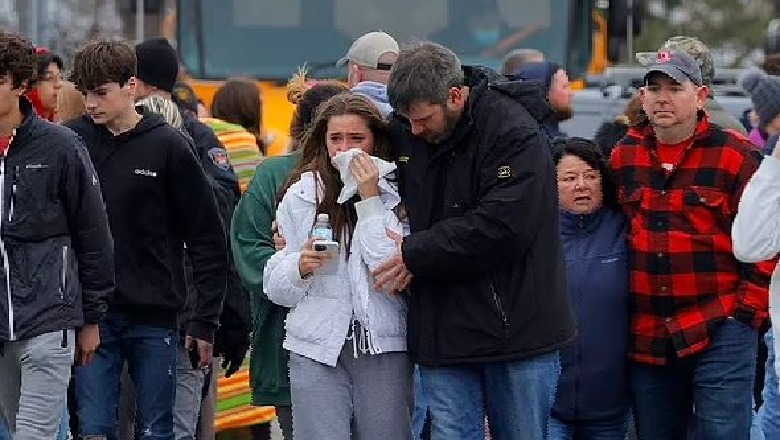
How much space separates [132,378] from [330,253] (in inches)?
60.5

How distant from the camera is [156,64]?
844 centimetres

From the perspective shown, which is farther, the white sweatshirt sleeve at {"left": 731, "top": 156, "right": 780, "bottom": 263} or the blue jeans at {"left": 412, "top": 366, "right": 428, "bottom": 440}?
the blue jeans at {"left": 412, "top": 366, "right": 428, "bottom": 440}

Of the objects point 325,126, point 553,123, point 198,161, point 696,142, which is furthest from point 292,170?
point 553,123

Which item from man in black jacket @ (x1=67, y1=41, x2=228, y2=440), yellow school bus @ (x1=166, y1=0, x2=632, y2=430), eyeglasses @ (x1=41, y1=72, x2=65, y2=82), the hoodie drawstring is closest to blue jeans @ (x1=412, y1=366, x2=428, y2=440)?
the hoodie drawstring

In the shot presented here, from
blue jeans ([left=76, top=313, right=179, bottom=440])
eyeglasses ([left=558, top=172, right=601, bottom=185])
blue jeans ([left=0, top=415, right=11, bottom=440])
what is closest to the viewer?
blue jeans ([left=0, top=415, right=11, bottom=440])

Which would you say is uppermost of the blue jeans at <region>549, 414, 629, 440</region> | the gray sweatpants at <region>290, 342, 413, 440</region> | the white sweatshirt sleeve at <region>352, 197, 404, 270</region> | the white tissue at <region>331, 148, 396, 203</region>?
the white tissue at <region>331, 148, 396, 203</region>

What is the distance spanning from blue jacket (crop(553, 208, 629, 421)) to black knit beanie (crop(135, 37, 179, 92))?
2.29 metres

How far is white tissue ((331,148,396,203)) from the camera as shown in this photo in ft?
20.4

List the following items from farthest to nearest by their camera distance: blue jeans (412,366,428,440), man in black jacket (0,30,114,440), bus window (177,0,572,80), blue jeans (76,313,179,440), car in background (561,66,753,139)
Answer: bus window (177,0,572,80) < car in background (561,66,753,139) < blue jeans (76,313,179,440) < blue jeans (412,366,428,440) < man in black jacket (0,30,114,440)

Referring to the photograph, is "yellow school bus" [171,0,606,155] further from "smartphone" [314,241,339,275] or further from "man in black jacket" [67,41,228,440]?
"smartphone" [314,241,339,275]

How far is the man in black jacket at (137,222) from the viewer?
720 centimetres

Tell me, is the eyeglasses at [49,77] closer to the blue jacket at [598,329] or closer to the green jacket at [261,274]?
the green jacket at [261,274]

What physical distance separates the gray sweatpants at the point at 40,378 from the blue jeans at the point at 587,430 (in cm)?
180

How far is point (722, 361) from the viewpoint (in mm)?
6738
